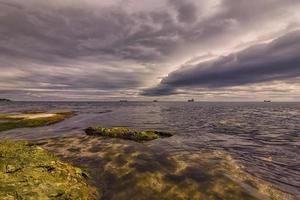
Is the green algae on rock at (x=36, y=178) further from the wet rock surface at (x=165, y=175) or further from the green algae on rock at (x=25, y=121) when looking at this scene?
the green algae on rock at (x=25, y=121)

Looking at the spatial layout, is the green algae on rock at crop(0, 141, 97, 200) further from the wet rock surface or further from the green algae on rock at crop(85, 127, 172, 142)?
the green algae on rock at crop(85, 127, 172, 142)

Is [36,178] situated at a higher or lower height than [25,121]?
higher

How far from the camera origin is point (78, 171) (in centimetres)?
1195

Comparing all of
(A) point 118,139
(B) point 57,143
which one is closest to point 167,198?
(A) point 118,139

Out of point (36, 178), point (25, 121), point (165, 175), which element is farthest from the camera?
point (25, 121)

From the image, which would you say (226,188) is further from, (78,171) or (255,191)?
(78,171)

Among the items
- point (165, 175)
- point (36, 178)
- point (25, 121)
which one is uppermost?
point (36, 178)

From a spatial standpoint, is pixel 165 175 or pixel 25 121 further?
pixel 25 121

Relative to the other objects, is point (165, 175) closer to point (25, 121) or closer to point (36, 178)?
point (36, 178)

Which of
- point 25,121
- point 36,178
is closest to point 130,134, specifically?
point 36,178

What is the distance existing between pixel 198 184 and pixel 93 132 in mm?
20071

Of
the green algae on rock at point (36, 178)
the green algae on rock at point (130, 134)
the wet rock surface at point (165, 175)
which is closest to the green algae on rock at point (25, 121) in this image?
the green algae on rock at point (130, 134)

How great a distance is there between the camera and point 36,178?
9.07 metres

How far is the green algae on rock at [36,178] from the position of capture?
26.2 feet
